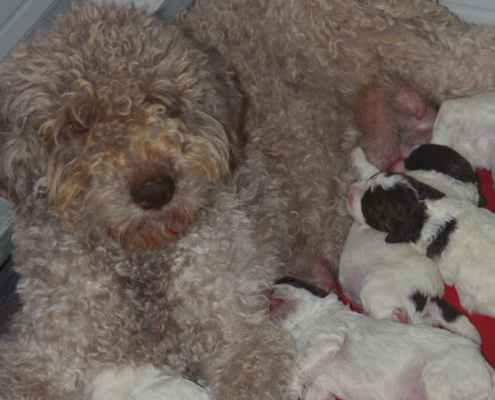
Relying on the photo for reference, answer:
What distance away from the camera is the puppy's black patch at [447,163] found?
344cm

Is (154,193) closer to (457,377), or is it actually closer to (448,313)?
(457,377)

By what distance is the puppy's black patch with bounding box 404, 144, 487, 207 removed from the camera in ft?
11.3

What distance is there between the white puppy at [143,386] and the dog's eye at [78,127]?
0.99 m

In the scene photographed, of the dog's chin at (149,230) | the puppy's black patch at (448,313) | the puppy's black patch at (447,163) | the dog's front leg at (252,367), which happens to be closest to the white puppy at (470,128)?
the puppy's black patch at (447,163)

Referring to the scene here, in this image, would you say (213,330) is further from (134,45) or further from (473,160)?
(473,160)

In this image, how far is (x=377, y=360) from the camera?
267 centimetres

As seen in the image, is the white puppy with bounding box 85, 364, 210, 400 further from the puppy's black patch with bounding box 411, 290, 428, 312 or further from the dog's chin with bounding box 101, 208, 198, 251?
the puppy's black patch with bounding box 411, 290, 428, 312

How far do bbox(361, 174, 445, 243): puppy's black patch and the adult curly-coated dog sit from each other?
35cm

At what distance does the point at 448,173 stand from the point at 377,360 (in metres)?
1.24

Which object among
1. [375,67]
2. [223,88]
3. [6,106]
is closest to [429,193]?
[375,67]

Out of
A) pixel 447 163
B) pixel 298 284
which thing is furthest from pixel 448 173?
pixel 298 284

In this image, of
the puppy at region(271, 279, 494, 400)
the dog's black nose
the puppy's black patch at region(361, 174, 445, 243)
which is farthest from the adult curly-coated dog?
the puppy's black patch at region(361, 174, 445, 243)

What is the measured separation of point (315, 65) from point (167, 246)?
1.54 metres

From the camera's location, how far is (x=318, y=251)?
353cm
